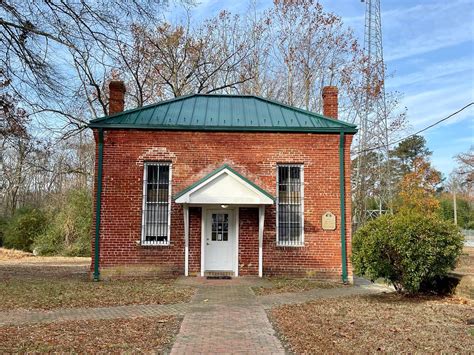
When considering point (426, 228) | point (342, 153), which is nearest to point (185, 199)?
point (342, 153)

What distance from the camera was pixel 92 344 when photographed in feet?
19.5

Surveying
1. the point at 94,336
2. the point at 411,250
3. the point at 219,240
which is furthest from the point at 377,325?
the point at 219,240

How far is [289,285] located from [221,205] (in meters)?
3.03

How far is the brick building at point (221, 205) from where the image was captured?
42.3 feet

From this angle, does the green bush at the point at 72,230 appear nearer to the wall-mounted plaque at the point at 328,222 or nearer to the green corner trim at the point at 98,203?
the green corner trim at the point at 98,203

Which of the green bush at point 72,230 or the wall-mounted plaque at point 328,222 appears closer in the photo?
the wall-mounted plaque at point 328,222

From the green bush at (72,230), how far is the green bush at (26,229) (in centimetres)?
153

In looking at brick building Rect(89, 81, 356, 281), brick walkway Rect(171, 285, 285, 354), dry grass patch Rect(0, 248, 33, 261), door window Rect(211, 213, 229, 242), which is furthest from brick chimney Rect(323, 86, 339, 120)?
dry grass patch Rect(0, 248, 33, 261)

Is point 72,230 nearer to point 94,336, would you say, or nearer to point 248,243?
point 248,243

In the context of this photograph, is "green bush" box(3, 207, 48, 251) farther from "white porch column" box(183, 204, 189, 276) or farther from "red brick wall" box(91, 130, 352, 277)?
"white porch column" box(183, 204, 189, 276)

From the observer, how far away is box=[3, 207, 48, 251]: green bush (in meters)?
26.9

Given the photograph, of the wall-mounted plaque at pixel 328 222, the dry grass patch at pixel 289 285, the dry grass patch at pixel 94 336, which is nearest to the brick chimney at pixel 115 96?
the dry grass patch at pixel 289 285

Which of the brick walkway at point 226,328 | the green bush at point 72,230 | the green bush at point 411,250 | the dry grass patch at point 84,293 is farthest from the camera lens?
the green bush at point 72,230

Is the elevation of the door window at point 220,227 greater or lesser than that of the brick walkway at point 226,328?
greater
